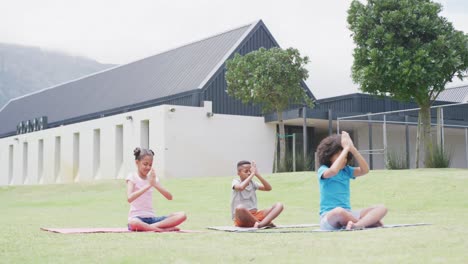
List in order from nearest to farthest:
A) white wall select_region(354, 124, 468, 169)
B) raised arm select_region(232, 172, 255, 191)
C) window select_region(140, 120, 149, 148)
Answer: raised arm select_region(232, 172, 255, 191)
window select_region(140, 120, 149, 148)
white wall select_region(354, 124, 468, 169)

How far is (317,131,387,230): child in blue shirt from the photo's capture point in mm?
7242

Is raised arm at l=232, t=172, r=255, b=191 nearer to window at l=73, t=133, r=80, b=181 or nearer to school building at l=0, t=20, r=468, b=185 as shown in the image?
school building at l=0, t=20, r=468, b=185

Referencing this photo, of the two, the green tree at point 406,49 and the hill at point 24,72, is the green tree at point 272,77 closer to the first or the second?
the green tree at point 406,49

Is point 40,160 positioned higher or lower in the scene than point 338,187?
higher

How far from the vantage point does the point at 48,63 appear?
196 metres

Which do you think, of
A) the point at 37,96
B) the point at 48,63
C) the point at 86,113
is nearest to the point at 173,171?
the point at 86,113

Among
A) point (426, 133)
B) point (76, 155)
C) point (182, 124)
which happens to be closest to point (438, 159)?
point (426, 133)

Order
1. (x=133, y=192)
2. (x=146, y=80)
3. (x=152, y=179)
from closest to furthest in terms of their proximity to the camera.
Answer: (x=152, y=179) → (x=133, y=192) → (x=146, y=80)

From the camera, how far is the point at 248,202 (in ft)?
30.9

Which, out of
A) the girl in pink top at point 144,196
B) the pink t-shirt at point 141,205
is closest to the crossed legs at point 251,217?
the girl in pink top at point 144,196

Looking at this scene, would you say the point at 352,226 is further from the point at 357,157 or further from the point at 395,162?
the point at 395,162

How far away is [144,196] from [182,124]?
21.1 m

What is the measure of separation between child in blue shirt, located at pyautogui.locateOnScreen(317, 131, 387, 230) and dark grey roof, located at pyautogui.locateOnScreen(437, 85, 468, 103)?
37.9m

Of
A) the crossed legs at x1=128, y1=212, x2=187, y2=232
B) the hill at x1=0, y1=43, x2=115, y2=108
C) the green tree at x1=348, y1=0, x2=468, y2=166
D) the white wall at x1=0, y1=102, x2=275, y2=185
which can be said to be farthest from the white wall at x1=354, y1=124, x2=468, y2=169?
the hill at x1=0, y1=43, x2=115, y2=108
